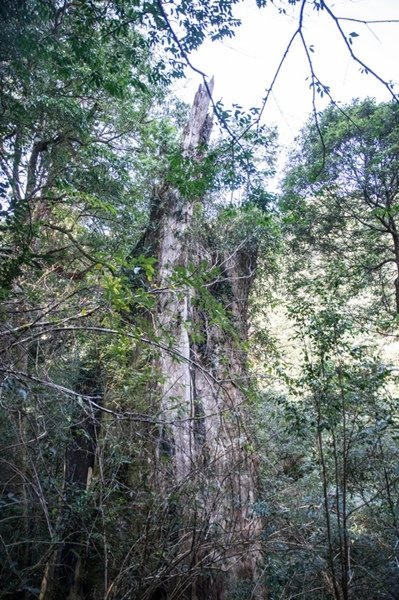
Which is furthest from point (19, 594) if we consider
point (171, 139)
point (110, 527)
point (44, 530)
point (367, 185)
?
point (367, 185)

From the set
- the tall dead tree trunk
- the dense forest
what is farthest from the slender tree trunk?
the tall dead tree trunk

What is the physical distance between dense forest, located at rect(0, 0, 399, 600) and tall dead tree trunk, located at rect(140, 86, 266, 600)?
43mm

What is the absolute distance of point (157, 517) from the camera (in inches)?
117

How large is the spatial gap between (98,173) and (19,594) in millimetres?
5859

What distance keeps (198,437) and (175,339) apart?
5.36ft

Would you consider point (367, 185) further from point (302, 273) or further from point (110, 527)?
point (110, 527)

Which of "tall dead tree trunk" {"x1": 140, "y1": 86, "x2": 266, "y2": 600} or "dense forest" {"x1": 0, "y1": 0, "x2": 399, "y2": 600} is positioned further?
"tall dead tree trunk" {"x1": 140, "y1": 86, "x2": 266, "y2": 600}

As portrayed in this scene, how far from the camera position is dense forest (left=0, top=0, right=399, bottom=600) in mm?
2748

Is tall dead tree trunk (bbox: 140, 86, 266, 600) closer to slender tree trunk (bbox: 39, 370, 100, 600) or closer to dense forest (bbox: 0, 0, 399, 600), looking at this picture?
dense forest (bbox: 0, 0, 399, 600)

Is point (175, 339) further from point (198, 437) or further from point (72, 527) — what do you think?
point (72, 527)

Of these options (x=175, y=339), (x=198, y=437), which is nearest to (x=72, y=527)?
(x=198, y=437)

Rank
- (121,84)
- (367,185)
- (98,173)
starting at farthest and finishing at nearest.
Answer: (367,185)
(98,173)
(121,84)

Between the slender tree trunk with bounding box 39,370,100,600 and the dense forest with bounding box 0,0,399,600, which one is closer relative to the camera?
the dense forest with bounding box 0,0,399,600

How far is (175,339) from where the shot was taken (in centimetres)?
280
